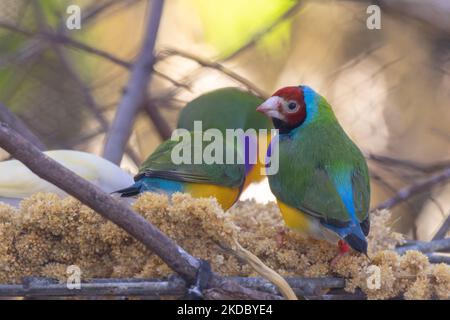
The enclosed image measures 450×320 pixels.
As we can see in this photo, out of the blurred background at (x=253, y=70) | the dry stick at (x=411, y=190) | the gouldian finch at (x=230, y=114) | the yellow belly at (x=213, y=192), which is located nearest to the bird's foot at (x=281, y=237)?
the yellow belly at (x=213, y=192)

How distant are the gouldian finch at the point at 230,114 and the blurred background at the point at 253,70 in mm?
497

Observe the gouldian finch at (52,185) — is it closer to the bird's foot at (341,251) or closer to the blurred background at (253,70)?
the bird's foot at (341,251)

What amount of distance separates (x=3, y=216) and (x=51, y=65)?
1415 millimetres

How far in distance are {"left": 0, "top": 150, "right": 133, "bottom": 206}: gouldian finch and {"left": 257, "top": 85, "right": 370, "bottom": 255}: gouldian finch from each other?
0.29 m

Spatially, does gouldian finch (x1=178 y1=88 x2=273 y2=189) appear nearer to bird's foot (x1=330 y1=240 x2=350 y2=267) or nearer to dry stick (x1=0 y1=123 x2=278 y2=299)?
bird's foot (x1=330 y1=240 x2=350 y2=267)

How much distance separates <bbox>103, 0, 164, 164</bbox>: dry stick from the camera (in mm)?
2035

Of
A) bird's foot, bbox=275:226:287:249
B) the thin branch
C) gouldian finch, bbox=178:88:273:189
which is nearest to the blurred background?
the thin branch

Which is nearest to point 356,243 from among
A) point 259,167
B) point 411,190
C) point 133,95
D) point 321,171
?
point 321,171

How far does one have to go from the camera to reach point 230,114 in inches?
67.4

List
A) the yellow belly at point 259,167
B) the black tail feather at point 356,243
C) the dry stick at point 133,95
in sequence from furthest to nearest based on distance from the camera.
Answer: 1. the dry stick at point 133,95
2. the yellow belly at point 259,167
3. the black tail feather at point 356,243

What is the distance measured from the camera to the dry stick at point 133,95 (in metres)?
2.04

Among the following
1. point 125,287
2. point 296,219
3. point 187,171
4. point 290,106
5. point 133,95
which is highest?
point 133,95

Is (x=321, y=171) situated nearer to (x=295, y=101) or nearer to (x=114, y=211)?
(x=295, y=101)

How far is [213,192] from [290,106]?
21cm
